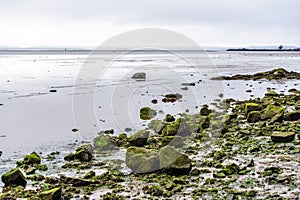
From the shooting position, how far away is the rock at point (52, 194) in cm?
872

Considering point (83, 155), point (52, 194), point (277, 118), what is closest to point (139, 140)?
point (83, 155)

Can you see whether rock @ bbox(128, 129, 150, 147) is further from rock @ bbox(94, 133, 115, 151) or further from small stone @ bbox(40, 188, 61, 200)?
small stone @ bbox(40, 188, 61, 200)

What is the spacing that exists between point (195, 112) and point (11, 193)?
12.1 m

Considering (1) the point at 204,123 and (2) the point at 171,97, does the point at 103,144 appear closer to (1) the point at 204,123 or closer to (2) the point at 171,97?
(1) the point at 204,123

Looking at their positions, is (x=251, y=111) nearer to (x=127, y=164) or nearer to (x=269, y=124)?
(x=269, y=124)

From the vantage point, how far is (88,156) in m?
12.1

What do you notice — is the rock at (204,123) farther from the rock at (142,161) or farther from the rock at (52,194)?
the rock at (52,194)

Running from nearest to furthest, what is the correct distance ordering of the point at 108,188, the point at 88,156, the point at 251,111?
the point at 108,188, the point at 88,156, the point at 251,111

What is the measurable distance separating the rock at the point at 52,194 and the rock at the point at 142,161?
259 centimetres

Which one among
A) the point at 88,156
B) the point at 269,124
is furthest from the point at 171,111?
the point at 88,156

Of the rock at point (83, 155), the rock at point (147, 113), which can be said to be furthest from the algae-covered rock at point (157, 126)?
the rock at point (83, 155)

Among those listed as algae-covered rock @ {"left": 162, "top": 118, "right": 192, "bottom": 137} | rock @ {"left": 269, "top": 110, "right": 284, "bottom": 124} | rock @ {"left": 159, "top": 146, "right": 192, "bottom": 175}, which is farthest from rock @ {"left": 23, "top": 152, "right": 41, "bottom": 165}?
rock @ {"left": 269, "top": 110, "right": 284, "bottom": 124}

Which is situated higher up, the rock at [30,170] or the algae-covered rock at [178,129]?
the algae-covered rock at [178,129]

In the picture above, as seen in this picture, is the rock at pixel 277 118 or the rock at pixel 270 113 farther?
the rock at pixel 270 113
